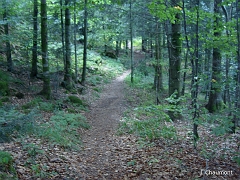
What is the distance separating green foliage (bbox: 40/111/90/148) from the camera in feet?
24.0

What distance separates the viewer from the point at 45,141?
7.02 metres

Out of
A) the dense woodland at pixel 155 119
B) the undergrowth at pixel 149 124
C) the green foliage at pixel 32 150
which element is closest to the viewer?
the dense woodland at pixel 155 119

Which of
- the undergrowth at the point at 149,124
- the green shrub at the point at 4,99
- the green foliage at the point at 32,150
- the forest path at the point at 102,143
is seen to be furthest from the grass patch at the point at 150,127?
the green shrub at the point at 4,99

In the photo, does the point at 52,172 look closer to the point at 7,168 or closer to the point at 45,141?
the point at 7,168

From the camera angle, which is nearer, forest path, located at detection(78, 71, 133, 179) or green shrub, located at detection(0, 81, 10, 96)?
forest path, located at detection(78, 71, 133, 179)

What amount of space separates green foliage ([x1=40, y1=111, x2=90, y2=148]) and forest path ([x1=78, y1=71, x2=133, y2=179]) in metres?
0.42

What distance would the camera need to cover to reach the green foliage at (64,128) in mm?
7312

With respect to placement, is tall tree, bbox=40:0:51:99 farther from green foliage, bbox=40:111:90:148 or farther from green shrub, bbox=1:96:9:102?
green foliage, bbox=40:111:90:148

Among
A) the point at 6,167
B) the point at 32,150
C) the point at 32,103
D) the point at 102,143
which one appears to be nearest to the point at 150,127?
the point at 102,143

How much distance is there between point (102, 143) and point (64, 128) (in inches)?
62.0

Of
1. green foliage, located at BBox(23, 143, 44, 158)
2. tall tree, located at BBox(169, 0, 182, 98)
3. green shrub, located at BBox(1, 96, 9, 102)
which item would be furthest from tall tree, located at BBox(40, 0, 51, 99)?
tall tree, located at BBox(169, 0, 182, 98)

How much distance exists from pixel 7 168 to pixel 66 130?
158 inches

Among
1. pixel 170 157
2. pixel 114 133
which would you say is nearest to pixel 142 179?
pixel 170 157

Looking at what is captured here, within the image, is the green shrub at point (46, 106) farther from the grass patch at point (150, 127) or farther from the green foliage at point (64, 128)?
the grass patch at point (150, 127)
